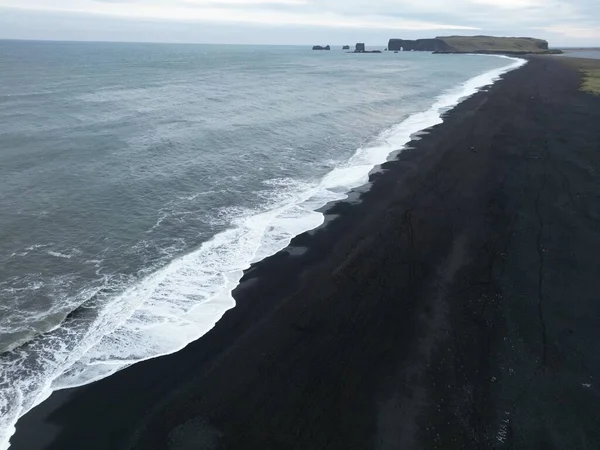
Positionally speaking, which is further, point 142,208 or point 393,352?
point 142,208

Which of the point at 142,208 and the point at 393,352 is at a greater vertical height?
the point at 393,352

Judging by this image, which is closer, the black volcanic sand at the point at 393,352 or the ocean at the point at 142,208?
the black volcanic sand at the point at 393,352

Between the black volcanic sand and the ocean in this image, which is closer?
the black volcanic sand

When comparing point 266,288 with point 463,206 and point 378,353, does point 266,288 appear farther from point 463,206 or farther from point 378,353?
point 463,206

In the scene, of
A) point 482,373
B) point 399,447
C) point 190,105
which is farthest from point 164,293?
point 190,105
